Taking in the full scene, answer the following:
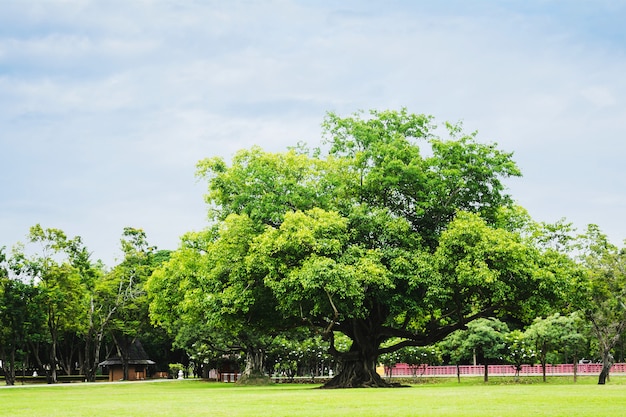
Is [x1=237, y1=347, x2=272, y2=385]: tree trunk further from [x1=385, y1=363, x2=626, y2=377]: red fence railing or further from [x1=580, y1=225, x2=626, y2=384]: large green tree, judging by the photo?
[x1=580, y1=225, x2=626, y2=384]: large green tree

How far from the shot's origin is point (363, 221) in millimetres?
35594

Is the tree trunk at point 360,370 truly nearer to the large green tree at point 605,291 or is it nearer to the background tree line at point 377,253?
the background tree line at point 377,253

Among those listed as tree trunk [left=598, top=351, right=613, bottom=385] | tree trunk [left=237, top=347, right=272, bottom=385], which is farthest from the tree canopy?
tree trunk [left=237, top=347, right=272, bottom=385]

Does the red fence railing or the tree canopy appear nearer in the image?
the tree canopy

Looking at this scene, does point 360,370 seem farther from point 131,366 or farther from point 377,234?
point 131,366

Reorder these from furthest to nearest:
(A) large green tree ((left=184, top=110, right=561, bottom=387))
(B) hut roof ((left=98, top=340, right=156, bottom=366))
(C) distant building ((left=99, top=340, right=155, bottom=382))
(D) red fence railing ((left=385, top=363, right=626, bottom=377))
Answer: (C) distant building ((left=99, top=340, right=155, bottom=382))
(B) hut roof ((left=98, top=340, right=156, bottom=366))
(D) red fence railing ((left=385, top=363, right=626, bottom=377))
(A) large green tree ((left=184, top=110, right=561, bottom=387))

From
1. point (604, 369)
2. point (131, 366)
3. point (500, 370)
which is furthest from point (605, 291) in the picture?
point (131, 366)

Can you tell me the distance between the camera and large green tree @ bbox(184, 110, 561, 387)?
32.8 meters

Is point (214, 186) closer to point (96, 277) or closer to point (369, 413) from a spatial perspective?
point (369, 413)

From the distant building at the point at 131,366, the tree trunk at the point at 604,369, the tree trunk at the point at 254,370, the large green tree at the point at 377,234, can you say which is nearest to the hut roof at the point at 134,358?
the distant building at the point at 131,366

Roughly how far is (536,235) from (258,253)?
674 inches

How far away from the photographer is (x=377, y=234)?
1417 inches

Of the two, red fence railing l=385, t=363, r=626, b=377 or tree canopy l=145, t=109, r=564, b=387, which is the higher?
tree canopy l=145, t=109, r=564, b=387

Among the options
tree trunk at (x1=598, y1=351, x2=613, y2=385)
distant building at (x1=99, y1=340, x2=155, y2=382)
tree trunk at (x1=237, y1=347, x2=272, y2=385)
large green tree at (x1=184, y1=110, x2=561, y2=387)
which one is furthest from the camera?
distant building at (x1=99, y1=340, x2=155, y2=382)
